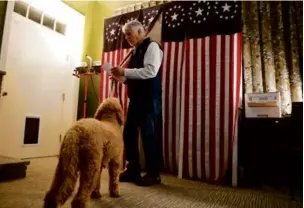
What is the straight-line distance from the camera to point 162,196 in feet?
5.40

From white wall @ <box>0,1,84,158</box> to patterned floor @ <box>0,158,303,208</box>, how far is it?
1.22 m

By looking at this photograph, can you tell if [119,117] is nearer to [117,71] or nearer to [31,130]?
[117,71]

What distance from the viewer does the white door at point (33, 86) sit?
2994 millimetres

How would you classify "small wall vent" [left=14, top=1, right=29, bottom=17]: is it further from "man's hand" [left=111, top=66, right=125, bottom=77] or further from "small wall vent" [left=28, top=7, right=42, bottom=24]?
"man's hand" [left=111, top=66, right=125, bottom=77]

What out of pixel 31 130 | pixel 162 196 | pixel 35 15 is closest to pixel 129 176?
pixel 162 196

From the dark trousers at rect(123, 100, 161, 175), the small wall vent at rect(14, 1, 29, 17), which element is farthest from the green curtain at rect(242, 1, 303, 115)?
the small wall vent at rect(14, 1, 29, 17)

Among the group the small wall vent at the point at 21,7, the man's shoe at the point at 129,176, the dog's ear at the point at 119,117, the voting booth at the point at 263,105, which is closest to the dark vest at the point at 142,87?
the dog's ear at the point at 119,117

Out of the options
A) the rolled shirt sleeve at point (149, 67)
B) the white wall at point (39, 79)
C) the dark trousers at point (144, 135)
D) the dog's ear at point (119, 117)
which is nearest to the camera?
the dog's ear at point (119, 117)

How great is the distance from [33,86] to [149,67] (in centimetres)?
212

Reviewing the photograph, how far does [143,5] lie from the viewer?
335 cm

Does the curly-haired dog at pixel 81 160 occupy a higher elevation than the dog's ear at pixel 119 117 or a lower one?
lower

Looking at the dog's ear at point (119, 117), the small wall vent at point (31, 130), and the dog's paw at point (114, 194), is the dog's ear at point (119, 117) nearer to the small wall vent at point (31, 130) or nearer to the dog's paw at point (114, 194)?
the dog's paw at point (114, 194)

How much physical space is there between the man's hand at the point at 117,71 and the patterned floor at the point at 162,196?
92 cm

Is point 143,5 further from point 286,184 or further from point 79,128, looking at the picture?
point 286,184
